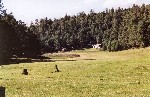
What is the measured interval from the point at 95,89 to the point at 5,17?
324 feet

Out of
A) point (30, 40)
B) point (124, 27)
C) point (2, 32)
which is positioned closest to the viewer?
point (2, 32)

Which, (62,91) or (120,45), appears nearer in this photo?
(62,91)

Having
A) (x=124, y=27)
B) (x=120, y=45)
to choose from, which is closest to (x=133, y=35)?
(x=120, y=45)

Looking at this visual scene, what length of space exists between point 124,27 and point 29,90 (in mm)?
160821

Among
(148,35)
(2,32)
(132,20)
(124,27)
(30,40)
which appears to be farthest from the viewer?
(124,27)

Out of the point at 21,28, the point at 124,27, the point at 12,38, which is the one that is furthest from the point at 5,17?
the point at 124,27

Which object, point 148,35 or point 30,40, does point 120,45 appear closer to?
point 148,35

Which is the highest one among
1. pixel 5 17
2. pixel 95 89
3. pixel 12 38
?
pixel 5 17

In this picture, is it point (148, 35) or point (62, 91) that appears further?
point (148, 35)

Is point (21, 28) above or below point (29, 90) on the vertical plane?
above

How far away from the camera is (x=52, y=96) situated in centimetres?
3094

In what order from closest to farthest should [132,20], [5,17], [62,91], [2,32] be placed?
[62,91], [2,32], [5,17], [132,20]

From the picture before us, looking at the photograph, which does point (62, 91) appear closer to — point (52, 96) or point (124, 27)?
point (52, 96)

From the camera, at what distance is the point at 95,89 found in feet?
117
